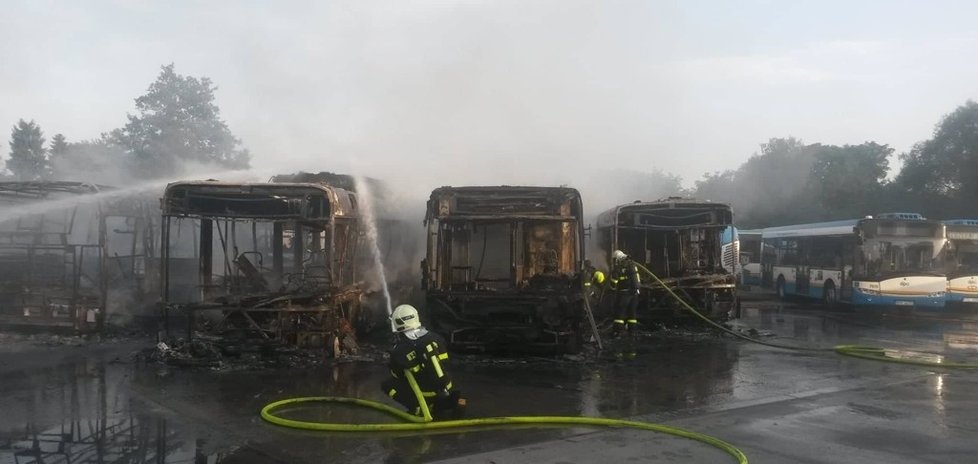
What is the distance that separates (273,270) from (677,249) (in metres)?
8.51

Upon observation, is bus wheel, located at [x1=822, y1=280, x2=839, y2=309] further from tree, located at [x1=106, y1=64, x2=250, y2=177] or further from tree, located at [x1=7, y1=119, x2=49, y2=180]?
tree, located at [x1=7, y1=119, x2=49, y2=180]

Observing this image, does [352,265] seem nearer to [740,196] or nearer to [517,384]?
[517,384]

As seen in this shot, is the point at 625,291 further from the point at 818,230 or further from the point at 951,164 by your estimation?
the point at 951,164

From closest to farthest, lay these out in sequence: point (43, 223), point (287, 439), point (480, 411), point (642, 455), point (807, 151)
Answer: point (642, 455) → point (287, 439) → point (480, 411) → point (43, 223) → point (807, 151)

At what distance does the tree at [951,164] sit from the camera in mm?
36156

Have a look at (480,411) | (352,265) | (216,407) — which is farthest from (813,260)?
(216,407)

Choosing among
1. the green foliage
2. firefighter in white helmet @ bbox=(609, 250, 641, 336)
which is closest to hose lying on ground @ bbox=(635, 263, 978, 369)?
firefighter in white helmet @ bbox=(609, 250, 641, 336)

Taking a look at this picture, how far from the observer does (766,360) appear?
11836mm

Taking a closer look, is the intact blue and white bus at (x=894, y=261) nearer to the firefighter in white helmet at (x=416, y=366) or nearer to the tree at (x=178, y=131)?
the firefighter in white helmet at (x=416, y=366)

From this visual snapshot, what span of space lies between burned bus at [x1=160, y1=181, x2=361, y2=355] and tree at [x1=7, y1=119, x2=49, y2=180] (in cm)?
5212

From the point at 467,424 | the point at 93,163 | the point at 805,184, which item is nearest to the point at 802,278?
the point at 467,424

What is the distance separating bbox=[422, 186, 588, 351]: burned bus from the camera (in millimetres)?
11453

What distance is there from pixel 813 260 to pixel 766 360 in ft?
39.7

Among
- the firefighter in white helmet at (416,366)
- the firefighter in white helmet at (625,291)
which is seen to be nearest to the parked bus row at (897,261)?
the firefighter in white helmet at (625,291)
